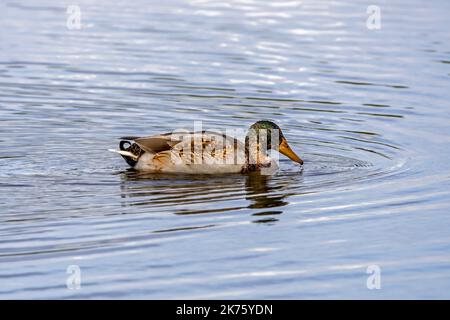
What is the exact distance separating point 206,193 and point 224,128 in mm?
3236

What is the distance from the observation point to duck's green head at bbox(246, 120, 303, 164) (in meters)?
13.6

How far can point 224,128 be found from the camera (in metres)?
15.2

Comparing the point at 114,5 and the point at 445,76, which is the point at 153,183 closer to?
the point at 445,76

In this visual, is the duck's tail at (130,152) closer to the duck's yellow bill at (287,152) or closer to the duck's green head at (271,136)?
the duck's green head at (271,136)

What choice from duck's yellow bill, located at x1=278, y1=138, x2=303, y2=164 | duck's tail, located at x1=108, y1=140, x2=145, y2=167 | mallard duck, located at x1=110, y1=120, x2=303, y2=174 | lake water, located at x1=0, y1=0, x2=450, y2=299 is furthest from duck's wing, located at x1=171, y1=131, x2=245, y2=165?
duck's yellow bill, located at x1=278, y1=138, x2=303, y2=164

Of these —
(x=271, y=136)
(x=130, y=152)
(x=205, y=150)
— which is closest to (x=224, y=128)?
(x=271, y=136)

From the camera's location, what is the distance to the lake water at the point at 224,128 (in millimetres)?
9211

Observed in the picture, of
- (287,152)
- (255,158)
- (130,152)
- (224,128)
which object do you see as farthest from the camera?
(224,128)

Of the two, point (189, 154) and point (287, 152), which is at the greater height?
point (287, 152)

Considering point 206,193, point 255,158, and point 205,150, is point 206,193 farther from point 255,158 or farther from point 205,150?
point 255,158

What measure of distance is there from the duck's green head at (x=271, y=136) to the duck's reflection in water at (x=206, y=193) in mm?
537

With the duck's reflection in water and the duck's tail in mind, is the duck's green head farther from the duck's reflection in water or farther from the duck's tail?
the duck's tail

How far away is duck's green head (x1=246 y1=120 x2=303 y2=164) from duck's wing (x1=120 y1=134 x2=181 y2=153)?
1098 mm
